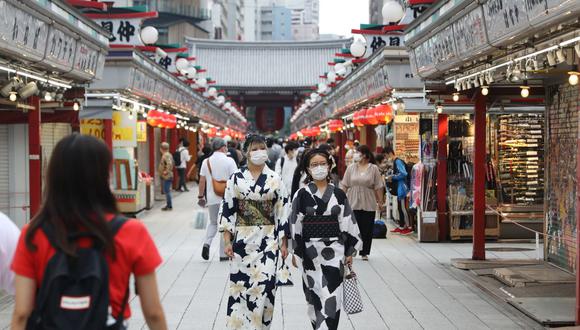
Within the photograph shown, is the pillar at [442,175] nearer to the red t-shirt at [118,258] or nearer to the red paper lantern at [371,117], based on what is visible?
the red paper lantern at [371,117]

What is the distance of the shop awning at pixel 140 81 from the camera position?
58.8 ft

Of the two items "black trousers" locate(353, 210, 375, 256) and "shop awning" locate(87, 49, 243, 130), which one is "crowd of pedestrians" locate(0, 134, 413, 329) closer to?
"black trousers" locate(353, 210, 375, 256)

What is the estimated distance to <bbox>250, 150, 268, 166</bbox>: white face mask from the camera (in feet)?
Result: 25.0

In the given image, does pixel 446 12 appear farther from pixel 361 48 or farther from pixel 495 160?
pixel 361 48

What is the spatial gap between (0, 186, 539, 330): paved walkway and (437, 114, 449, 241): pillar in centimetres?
63

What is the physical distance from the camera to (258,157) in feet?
25.0

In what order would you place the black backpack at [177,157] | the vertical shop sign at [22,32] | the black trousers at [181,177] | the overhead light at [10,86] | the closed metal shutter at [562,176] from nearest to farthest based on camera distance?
the vertical shop sign at [22,32], the overhead light at [10,86], the closed metal shutter at [562,176], the black backpack at [177,157], the black trousers at [181,177]

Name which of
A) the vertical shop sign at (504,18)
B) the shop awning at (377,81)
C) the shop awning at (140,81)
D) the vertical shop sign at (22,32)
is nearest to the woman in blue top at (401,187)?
the shop awning at (377,81)

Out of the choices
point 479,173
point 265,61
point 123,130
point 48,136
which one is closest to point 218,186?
point 479,173

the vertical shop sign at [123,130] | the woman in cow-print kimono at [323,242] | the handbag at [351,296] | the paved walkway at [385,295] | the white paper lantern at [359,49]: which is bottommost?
the paved walkway at [385,295]

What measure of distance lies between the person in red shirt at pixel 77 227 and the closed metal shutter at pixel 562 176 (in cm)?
880

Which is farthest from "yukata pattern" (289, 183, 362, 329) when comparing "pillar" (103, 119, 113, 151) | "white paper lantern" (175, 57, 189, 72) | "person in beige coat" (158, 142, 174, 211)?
"white paper lantern" (175, 57, 189, 72)

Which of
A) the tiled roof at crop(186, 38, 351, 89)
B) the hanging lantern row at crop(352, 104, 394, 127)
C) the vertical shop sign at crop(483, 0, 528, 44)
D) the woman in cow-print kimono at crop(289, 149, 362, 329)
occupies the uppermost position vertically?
the tiled roof at crop(186, 38, 351, 89)

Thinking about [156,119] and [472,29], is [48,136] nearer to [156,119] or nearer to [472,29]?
[156,119]
